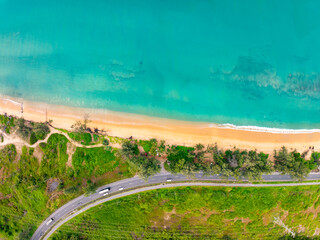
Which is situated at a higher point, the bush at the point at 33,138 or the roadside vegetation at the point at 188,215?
the bush at the point at 33,138

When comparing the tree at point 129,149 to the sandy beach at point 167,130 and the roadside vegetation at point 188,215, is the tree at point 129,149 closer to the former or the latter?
the sandy beach at point 167,130

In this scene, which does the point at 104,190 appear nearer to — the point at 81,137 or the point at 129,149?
the point at 129,149

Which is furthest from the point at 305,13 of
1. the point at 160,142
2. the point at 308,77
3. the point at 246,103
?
the point at 160,142

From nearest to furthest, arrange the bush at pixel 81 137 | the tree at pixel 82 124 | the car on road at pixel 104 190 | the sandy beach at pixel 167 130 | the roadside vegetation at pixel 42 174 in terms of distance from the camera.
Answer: the car on road at pixel 104 190 → the roadside vegetation at pixel 42 174 → the tree at pixel 82 124 → the bush at pixel 81 137 → the sandy beach at pixel 167 130

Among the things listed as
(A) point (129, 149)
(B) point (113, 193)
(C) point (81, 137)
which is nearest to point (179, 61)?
(A) point (129, 149)

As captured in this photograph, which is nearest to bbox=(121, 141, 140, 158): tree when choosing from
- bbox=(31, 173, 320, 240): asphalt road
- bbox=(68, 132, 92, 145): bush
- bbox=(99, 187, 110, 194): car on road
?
bbox=(31, 173, 320, 240): asphalt road

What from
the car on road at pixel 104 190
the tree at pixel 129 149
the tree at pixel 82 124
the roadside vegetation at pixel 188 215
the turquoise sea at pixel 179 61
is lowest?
the roadside vegetation at pixel 188 215

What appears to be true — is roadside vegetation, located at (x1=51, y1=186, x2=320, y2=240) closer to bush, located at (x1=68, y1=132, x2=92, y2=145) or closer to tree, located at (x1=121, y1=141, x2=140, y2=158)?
tree, located at (x1=121, y1=141, x2=140, y2=158)

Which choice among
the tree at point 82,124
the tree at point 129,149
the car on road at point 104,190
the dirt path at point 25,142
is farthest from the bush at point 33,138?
the tree at point 129,149
